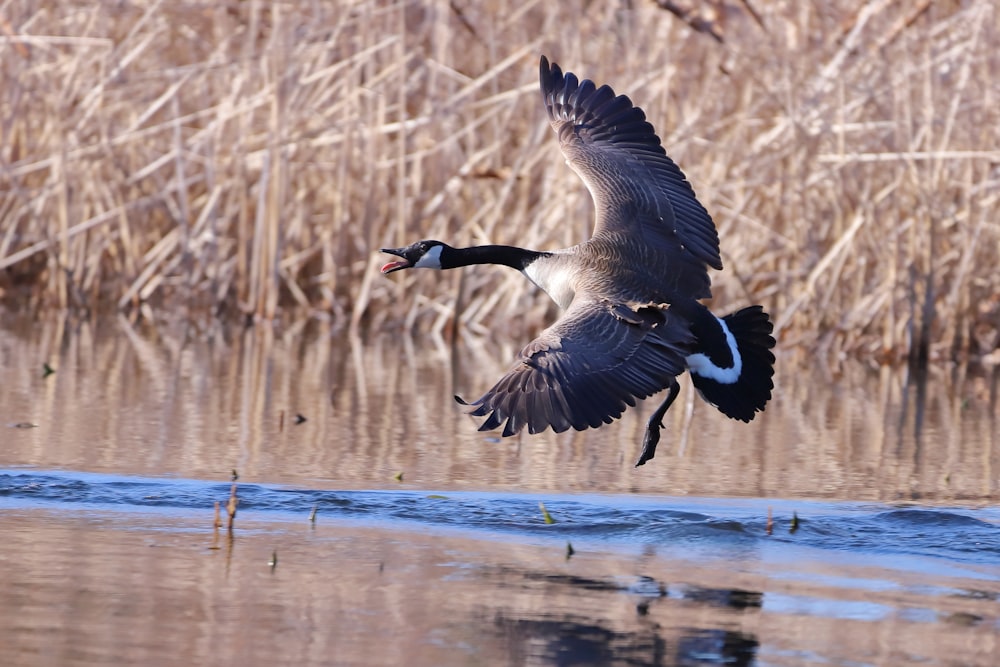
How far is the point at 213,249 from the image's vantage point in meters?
12.0

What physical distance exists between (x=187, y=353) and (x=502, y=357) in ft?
6.82

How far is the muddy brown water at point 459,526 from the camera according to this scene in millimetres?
4230

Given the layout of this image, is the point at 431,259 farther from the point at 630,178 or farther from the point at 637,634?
the point at 637,634

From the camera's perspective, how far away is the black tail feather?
6.72 m

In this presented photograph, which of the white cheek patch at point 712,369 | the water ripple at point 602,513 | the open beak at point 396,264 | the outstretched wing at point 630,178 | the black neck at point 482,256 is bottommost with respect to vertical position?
the water ripple at point 602,513

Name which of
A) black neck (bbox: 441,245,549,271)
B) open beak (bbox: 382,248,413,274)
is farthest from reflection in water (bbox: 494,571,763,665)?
black neck (bbox: 441,245,549,271)

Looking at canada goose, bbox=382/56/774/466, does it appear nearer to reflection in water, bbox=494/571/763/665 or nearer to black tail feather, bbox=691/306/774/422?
black tail feather, bbox=691/306/774/422

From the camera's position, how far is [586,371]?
5.79m

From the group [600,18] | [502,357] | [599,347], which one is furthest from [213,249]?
[599,347]

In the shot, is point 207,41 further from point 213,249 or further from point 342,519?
point 342,519

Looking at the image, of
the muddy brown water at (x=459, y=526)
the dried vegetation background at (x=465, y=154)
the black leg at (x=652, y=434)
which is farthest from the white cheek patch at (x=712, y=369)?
the dried vegetation background at (x=465, y=154)

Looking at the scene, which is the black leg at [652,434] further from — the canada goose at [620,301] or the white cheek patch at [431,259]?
the white cheek patch at [431,259]

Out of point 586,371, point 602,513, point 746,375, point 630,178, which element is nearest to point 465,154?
point 630,178

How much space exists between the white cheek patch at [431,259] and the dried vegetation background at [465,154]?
11.1ft
